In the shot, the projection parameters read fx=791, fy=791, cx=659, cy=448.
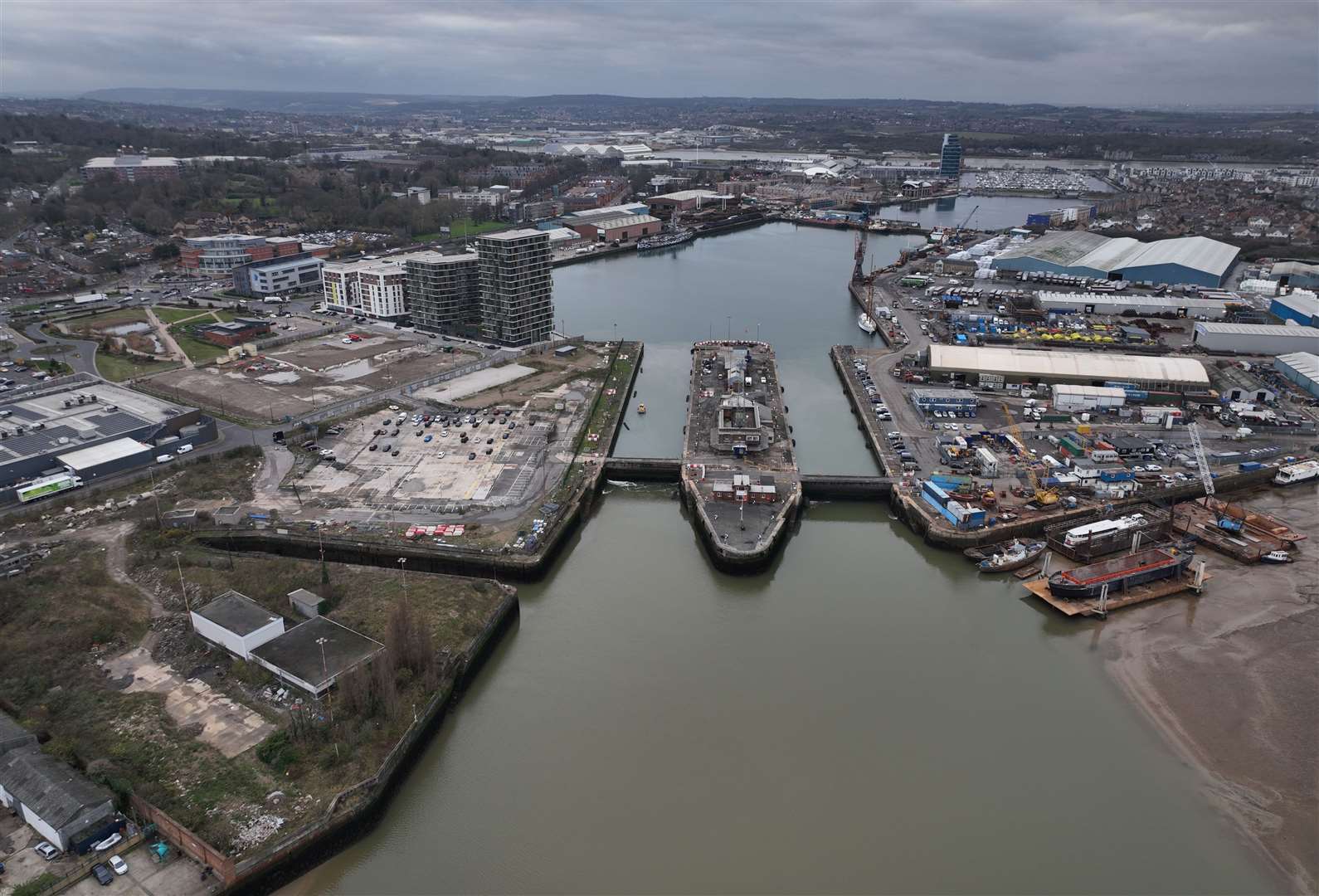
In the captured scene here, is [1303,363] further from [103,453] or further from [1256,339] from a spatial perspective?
[103,453]

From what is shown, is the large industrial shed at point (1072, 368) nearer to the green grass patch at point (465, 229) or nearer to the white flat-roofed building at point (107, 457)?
the white flat-roofed building at point (107, 457)

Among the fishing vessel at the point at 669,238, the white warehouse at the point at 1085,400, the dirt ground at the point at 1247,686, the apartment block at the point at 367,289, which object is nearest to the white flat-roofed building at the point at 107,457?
the apartment block at the point at 367,289

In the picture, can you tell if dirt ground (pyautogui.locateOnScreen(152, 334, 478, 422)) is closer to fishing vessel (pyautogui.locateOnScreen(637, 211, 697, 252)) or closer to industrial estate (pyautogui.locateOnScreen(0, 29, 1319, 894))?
industrial estate (pyautogui.locateOnScreen(0, 29, 1319, 894))

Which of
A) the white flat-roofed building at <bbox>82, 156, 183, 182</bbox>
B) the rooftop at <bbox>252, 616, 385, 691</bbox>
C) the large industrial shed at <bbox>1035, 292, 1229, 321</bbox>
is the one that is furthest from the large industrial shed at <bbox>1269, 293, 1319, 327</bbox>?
the white flat-roofed building at <bbox>82, 156, 183, 182</bbox>

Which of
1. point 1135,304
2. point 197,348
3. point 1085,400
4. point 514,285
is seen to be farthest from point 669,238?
point 1085,400

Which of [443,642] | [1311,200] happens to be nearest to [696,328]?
[443,642]

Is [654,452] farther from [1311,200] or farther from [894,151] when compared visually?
[894,151]
